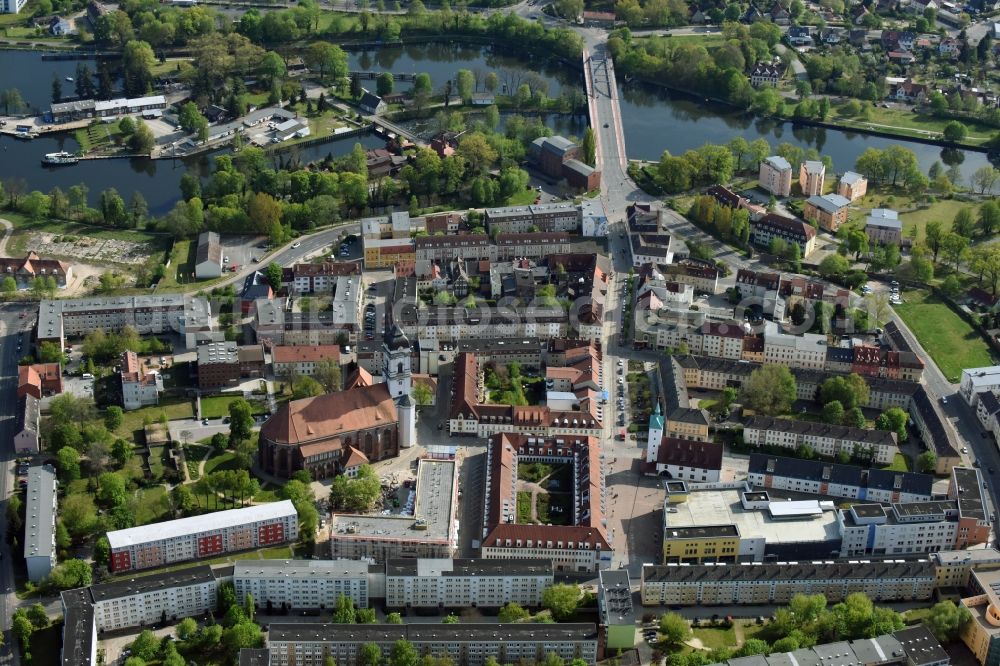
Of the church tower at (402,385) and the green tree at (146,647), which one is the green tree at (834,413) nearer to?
the church tower at (402,385)

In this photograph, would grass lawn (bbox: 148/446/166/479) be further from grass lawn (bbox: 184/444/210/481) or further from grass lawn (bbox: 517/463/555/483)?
grass lawn (bbox: 517/463/555/483)

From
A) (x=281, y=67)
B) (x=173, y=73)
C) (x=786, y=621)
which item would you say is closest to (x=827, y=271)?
(x=786, y=621)

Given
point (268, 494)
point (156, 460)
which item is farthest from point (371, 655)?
point (156, 460)

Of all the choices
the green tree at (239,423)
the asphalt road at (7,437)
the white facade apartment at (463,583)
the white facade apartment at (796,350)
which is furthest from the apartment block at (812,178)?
the asphalt road at (7,437)

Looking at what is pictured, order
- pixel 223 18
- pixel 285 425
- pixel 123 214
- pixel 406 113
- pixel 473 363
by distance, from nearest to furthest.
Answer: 1. pixel 285 425
2. pixel 473 363
3. pixel 123 214
4. pixel 406 113
5. pixel 223 18

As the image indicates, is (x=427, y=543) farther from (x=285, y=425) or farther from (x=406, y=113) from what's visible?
(x=406, y=113)

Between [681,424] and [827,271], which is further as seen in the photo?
[827,271]
